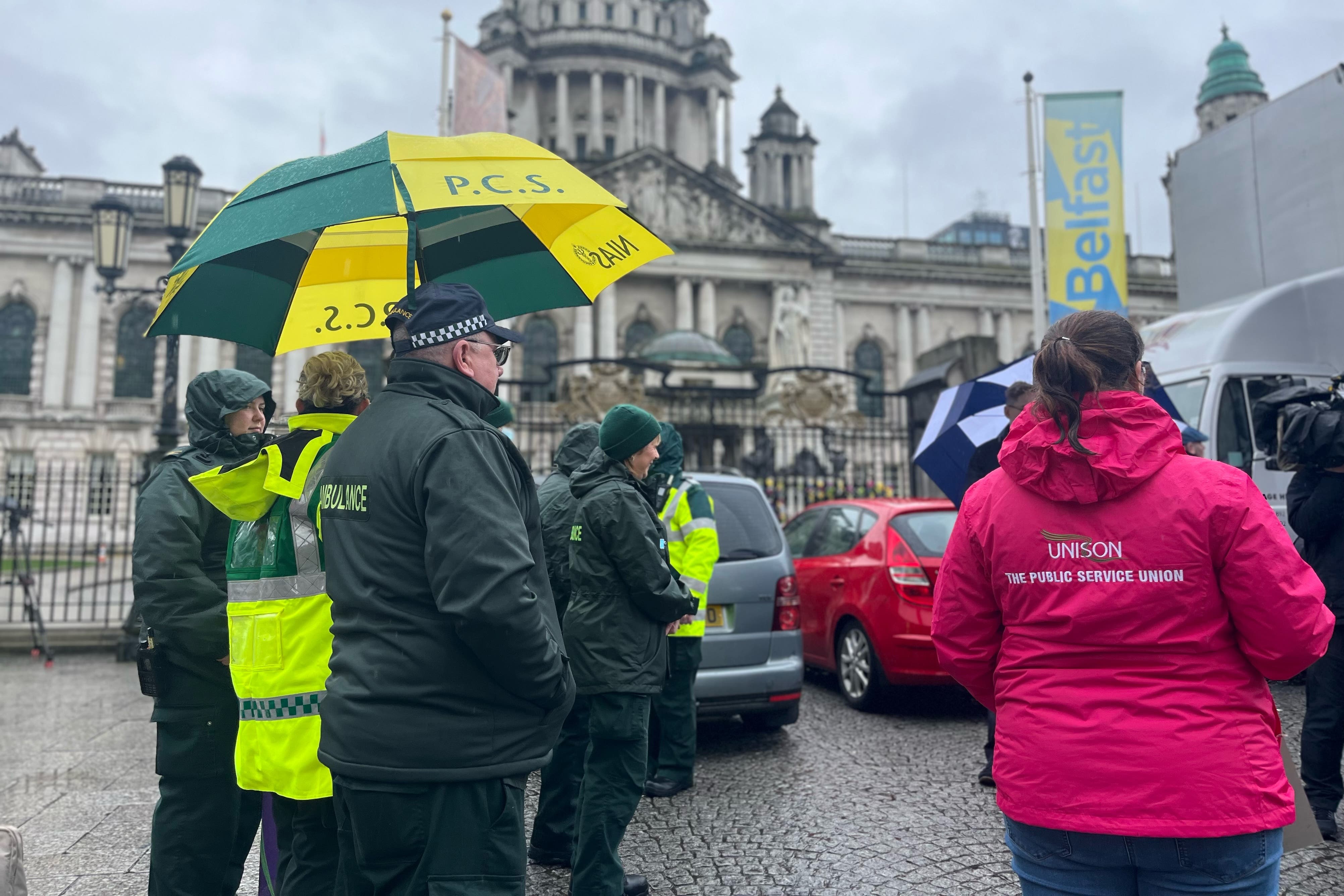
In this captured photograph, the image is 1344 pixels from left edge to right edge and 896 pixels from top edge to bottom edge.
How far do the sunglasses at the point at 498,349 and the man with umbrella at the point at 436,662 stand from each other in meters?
0.22

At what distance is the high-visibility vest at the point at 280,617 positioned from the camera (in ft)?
8.98

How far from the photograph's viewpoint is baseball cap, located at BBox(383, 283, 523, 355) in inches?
94.0

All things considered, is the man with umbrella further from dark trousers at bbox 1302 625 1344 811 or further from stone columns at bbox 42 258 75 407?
stone columns at bbox 42 258 75 407

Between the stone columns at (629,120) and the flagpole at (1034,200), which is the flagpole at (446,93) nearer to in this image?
the flagpole at (1034,200)

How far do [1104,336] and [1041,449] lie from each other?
320 millimetres

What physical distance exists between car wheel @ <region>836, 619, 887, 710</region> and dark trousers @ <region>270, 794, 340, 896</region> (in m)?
4.86

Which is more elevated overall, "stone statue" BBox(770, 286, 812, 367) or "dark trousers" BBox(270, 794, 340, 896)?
"stone statue" BBox(770, 286, 812, 367)

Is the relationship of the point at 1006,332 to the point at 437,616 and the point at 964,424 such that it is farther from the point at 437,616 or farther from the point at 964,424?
the point at 437,616

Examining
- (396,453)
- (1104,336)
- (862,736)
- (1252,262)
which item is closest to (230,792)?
(396,453)

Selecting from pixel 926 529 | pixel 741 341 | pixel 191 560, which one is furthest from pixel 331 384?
pixel 741 341

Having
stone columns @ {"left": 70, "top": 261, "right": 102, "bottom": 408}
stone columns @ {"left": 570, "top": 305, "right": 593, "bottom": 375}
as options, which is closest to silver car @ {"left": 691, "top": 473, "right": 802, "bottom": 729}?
stone columns @ {"left": 570, "top": 305, "right": 593, "bottom": 375}

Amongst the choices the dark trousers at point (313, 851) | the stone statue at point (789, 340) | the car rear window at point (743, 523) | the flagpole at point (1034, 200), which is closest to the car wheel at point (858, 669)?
the car rear window at point (743, 523)

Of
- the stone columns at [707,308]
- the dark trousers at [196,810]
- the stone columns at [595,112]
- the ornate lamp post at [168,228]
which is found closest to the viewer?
the dark trousers at [196,810]

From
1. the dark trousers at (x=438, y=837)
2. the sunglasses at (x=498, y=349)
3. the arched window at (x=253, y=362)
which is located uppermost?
the arched window at (x=253, y=362)
